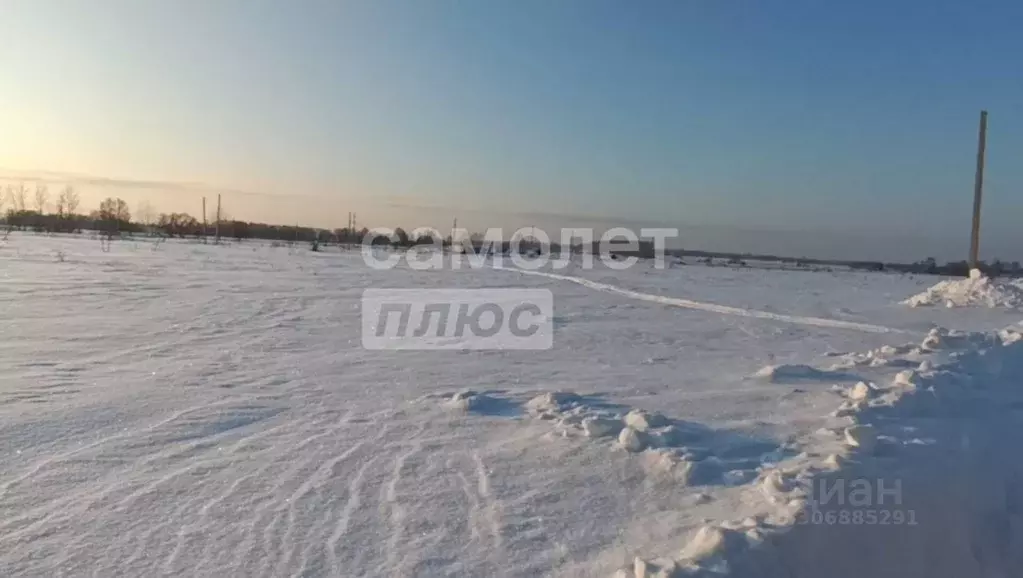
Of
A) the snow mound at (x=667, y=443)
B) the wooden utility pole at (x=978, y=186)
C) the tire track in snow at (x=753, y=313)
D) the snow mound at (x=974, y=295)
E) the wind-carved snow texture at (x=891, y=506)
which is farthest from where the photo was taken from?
the wooden utility pole at (x=978, y=186)

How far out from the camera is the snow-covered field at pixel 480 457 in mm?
2586

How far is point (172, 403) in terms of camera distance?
4.30m

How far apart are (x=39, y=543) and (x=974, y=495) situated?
417 cm

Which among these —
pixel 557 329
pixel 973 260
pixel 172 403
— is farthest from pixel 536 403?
pixel 973 260

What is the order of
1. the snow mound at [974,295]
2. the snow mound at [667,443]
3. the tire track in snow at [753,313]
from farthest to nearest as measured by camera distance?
the snow mound at [974,295] → the tire track in snow at [753,313] → the snow mound at [667,443]

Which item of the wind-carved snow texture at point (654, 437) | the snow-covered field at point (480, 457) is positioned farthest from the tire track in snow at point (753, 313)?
the wind-carved snow texture at point (654, 437)

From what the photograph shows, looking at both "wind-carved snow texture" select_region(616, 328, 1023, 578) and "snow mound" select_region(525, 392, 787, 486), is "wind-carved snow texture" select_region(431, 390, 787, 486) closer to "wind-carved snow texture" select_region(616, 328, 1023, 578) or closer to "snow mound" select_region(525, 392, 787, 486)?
"snow mound" select_region(525, 392, 787, 486)

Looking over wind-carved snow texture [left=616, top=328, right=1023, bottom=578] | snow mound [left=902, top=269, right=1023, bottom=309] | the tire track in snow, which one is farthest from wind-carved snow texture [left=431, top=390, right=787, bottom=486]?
snow mound [left=902, top=269, right=1023, bottom=309]

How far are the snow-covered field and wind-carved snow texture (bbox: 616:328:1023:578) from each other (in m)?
0.01

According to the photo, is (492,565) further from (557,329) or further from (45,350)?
(557,329)

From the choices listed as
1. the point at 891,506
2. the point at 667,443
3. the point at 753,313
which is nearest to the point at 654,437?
the point at 667,443

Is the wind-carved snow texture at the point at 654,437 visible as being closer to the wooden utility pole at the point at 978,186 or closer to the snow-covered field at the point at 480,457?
the snow-covered field at the point at 480,457

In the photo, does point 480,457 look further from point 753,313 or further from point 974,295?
point 974,295

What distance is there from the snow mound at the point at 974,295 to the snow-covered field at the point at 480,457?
685 cm
